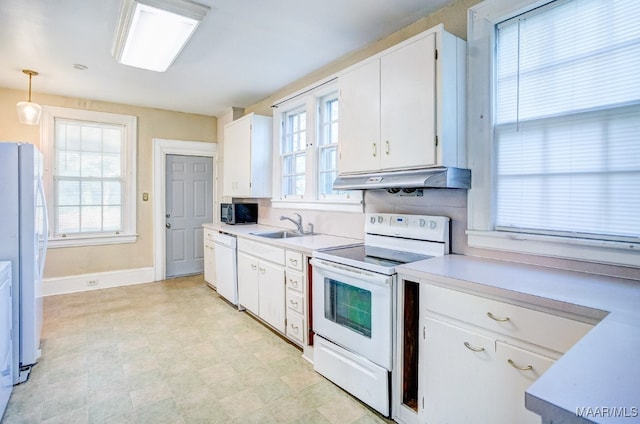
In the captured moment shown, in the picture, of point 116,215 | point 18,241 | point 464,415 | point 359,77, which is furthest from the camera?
point 116,215

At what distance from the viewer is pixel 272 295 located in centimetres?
306

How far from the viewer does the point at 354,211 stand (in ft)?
9.96

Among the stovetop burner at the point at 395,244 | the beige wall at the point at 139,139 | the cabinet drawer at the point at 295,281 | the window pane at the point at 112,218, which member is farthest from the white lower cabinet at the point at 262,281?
the window pane at the point at 112,218

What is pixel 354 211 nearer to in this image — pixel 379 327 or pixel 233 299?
pixel 379 327

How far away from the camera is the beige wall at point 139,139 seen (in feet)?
13.4

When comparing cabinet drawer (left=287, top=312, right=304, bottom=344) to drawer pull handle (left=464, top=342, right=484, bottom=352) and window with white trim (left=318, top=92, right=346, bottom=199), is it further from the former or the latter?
drawer pull handle (left=464, top=342, right=484, bottom=352)

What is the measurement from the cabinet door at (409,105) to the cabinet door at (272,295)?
1.38 meters

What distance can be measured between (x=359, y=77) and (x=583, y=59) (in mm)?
1363

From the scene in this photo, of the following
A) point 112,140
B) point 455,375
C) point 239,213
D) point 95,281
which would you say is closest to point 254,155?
point 239,213

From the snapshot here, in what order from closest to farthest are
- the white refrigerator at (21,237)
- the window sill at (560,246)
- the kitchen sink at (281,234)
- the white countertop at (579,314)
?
the white countertop at (579,314)
the window sill at (560,246)
the white refrigerator at (21,237)
the kitchen sink at (281,234)

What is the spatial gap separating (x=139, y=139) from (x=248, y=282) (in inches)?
118

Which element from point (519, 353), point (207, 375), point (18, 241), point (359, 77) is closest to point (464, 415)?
point (519, 353)

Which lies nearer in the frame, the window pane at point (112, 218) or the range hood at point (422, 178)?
the range hood at point (422, 178)

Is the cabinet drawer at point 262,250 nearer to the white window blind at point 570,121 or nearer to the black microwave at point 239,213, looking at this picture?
the black microwave at point 239,213
